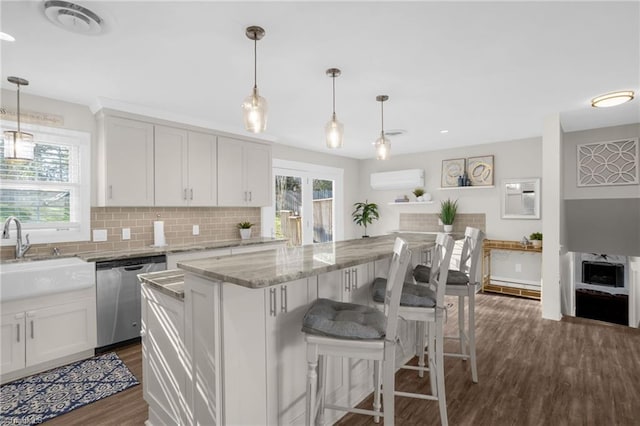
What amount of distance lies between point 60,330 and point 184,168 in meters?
1.98

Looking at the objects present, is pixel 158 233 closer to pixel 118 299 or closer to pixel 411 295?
pixel 118 299

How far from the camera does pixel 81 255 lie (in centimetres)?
313

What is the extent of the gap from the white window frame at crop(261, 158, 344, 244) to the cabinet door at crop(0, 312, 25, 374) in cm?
300

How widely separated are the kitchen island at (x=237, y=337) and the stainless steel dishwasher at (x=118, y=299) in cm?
136

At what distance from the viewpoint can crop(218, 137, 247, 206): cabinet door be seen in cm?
430

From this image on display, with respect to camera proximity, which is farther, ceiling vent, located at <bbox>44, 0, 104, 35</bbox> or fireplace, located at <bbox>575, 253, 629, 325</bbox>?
fireplace, located at <bbox>575, 253, 629, 325</bbox>

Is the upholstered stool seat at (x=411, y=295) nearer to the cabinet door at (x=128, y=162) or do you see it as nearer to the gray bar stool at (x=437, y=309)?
the gray bar stool at (x=437, y=309)

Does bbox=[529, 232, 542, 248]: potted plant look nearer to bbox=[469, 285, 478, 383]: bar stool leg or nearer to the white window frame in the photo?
bbox=[469, 285, 478, 383]: bar stool leg

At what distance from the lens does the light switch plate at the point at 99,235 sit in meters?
3.47

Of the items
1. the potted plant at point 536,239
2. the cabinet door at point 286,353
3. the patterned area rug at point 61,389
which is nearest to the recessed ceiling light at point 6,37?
the cabinet door at point 286,353

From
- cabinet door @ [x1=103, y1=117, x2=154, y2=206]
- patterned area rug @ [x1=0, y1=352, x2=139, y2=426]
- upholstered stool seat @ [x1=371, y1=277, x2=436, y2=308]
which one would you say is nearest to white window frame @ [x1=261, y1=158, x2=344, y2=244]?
cabinet door @ [x1=103, y1=117, x2=154, y2=206]

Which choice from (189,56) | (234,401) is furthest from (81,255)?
(234,401)

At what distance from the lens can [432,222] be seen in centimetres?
615

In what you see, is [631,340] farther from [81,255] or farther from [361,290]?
[81,255]
